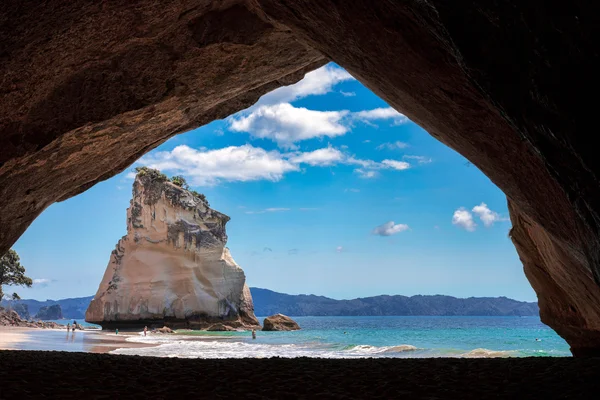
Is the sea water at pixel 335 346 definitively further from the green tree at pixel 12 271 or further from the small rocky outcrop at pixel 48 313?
the small rocky outcrop at pixel 48 313

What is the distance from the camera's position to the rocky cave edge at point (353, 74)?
2.69 meters

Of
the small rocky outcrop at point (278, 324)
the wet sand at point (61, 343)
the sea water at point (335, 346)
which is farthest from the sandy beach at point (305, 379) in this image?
the small rocky outcrop at point (278, 324)

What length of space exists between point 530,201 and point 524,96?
7.82 ft

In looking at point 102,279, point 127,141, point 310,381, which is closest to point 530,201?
point 310,381

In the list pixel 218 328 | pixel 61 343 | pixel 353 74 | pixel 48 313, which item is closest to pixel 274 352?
pixel 61 343

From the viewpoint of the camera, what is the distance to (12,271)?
43.6 meters

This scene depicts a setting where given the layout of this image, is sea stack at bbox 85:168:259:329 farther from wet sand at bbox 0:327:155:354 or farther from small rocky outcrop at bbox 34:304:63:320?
small rocky outcrop at bbox 34:304:63:320

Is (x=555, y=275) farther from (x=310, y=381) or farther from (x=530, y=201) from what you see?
(x=310, y=381)

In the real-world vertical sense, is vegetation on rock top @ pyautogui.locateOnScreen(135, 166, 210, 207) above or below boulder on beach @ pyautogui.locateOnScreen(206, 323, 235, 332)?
above

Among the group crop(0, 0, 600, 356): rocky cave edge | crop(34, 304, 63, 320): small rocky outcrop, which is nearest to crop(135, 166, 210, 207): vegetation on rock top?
crop(0, 0, 600, 356): rocky cave edge

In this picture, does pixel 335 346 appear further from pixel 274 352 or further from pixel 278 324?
pixel 278 324

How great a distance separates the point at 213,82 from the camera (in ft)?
29.5

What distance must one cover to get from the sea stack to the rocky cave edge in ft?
117

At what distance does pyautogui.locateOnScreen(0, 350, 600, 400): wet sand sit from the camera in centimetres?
418
